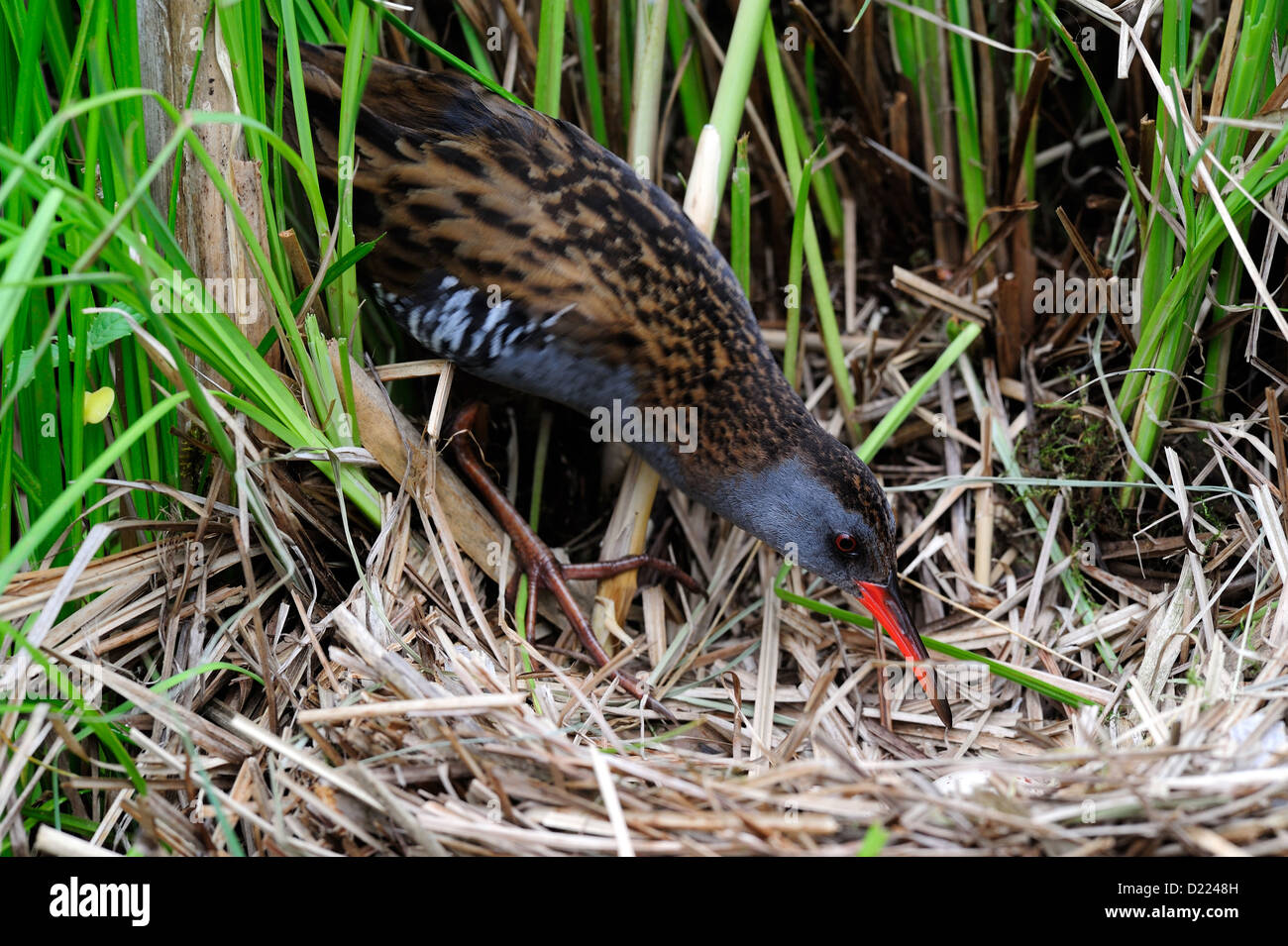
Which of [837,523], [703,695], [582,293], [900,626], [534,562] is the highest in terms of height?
[582,293]

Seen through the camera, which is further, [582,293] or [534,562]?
[534,562]

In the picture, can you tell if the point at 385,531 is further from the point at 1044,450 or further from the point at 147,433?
the point at 1044,450

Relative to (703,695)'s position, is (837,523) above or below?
above

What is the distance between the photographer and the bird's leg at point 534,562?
232 cm

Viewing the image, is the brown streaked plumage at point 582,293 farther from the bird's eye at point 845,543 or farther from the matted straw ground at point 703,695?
the matted straw ground at point 703,695

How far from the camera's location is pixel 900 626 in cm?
225

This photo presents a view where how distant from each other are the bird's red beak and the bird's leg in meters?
0.45

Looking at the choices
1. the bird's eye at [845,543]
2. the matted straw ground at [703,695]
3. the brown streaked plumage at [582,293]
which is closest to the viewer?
the matted straw ground at [703,695]

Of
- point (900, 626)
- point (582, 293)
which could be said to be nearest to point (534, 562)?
point (582, 293)

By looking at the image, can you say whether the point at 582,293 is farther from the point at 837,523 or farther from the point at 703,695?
the point at 703,695

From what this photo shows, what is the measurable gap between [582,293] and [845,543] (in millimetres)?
777

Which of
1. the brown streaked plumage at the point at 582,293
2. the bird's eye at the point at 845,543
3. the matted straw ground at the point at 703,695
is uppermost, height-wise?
the brown streaked plumage at the point at 582,293

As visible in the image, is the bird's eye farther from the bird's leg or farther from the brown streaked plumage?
the bird's leg

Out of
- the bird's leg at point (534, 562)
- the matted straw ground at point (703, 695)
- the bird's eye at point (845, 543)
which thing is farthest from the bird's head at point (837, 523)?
the bird's leg at point (534, 562)
